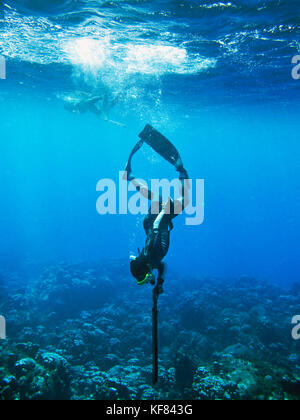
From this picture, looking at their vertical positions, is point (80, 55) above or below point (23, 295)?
above

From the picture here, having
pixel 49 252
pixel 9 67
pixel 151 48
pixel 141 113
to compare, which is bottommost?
pixel 49 252

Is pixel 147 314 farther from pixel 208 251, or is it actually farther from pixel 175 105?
pixel 208 251

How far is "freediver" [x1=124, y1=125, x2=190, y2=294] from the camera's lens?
3.10 m

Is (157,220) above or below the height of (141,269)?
above

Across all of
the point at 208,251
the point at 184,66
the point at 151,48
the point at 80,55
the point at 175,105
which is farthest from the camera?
the point at 208,251

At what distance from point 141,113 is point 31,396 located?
27899 millimetres

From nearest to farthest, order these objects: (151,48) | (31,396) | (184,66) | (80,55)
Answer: (31,396) < (151,48) < (80,55) < (184,66)

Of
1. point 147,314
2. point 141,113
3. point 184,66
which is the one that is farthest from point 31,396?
point 141,113

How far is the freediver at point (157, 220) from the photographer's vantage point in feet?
10.2

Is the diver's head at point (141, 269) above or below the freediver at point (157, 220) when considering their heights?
below

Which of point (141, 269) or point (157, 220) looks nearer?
point (141, 269)

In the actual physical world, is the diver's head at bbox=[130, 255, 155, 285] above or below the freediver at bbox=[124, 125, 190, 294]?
below

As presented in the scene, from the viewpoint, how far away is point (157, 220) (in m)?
3.71

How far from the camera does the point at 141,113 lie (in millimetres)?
28922
